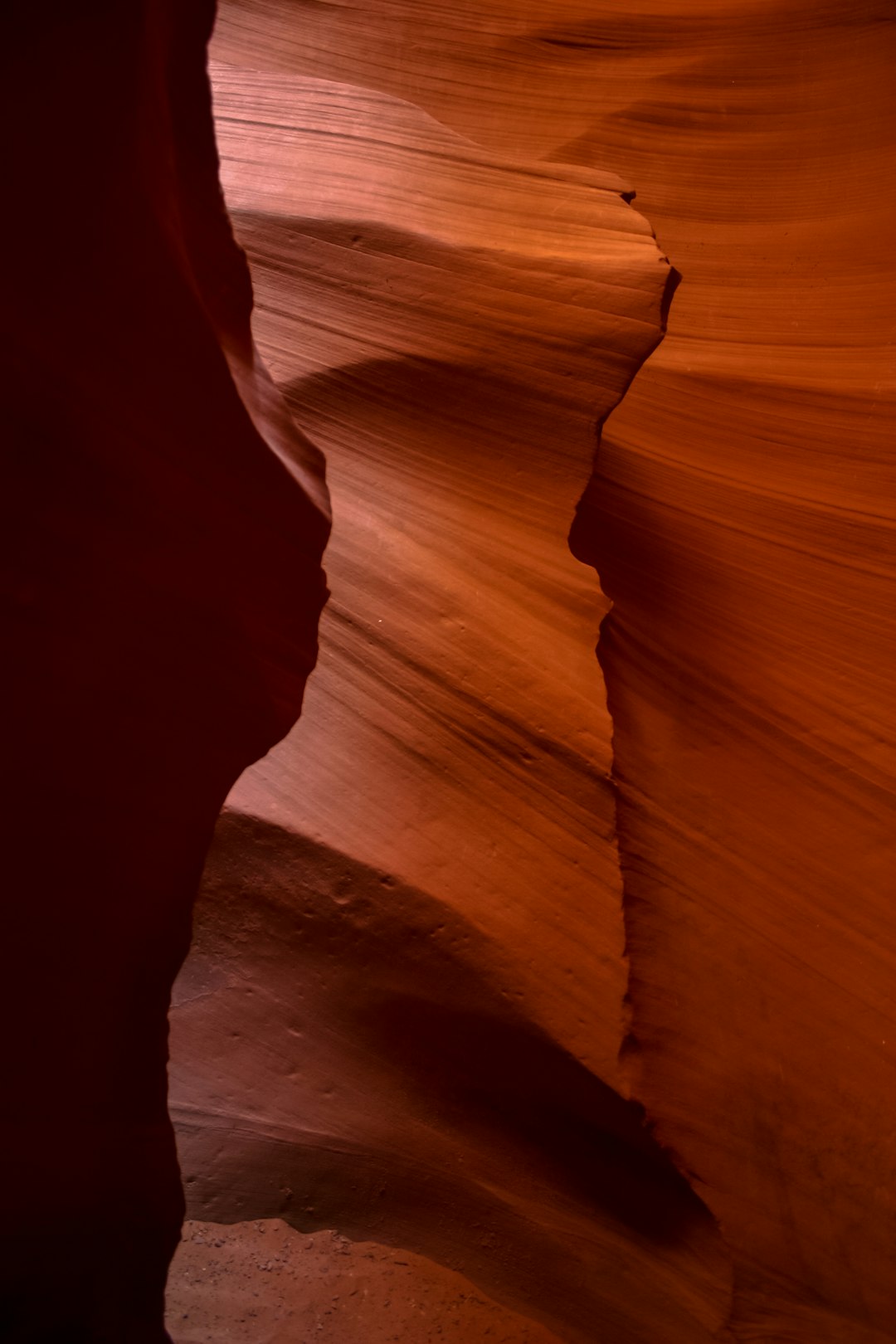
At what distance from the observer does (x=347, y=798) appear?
6.05 ft

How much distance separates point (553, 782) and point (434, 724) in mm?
232

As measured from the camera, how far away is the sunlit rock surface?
1793mm

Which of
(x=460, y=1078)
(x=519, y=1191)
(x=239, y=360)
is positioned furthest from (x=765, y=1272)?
(x=239, y=360)

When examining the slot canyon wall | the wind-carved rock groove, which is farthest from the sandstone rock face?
the wind-carved rock groove

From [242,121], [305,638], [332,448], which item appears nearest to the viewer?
[305,638]

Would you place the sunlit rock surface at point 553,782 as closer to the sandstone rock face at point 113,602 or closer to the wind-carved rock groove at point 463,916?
the wind-carved rock groove at point 463,916

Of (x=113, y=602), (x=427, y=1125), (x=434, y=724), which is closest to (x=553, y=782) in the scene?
(x=434, y=724)

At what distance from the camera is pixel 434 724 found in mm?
1881

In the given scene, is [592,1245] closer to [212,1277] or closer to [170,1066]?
[212,1277]

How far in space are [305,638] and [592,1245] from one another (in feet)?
3.70

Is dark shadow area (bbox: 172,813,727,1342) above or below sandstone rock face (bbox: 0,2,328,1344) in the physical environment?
below

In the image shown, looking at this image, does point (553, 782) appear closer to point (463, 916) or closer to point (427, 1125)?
point (463, 916)

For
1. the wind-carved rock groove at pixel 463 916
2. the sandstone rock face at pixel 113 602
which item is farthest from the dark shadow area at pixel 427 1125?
the sandstone rock face at pixel 113 602

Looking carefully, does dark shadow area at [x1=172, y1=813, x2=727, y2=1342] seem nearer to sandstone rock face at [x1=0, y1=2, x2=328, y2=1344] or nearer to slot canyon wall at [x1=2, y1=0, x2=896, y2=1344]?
slot canyon wall at [x1=2, y1=0, x2=896, y2=1344]
